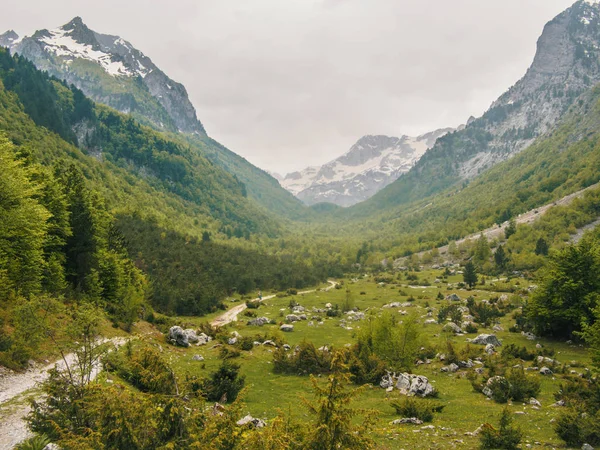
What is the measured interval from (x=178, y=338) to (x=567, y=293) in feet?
152

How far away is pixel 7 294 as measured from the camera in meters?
30.3

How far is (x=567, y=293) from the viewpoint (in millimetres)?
43438

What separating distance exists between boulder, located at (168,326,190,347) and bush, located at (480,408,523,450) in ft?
113

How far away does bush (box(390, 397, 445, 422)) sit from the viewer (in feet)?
83.3

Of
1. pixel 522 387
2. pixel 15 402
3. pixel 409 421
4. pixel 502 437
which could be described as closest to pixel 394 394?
pixel 409 421

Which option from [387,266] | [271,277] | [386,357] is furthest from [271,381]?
[387,266]

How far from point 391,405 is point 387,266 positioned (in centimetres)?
14284

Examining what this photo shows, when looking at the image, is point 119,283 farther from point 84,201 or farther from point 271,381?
point 271,381

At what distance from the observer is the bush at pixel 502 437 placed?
18.8m

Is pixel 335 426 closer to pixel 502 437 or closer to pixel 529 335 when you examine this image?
pixel 502 437

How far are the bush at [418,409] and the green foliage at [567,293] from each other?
82.3ft

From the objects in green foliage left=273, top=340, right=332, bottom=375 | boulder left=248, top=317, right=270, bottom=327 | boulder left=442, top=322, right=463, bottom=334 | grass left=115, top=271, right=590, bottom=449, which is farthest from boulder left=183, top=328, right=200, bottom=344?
boulder left=442, top=322, right=463, bottom=334

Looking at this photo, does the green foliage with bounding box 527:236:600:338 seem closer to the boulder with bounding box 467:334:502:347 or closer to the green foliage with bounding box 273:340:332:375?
the boulder with bounding box 467:334:502:347

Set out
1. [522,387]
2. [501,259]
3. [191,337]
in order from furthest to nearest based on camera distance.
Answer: [501,259], [191,337], [522,387]
